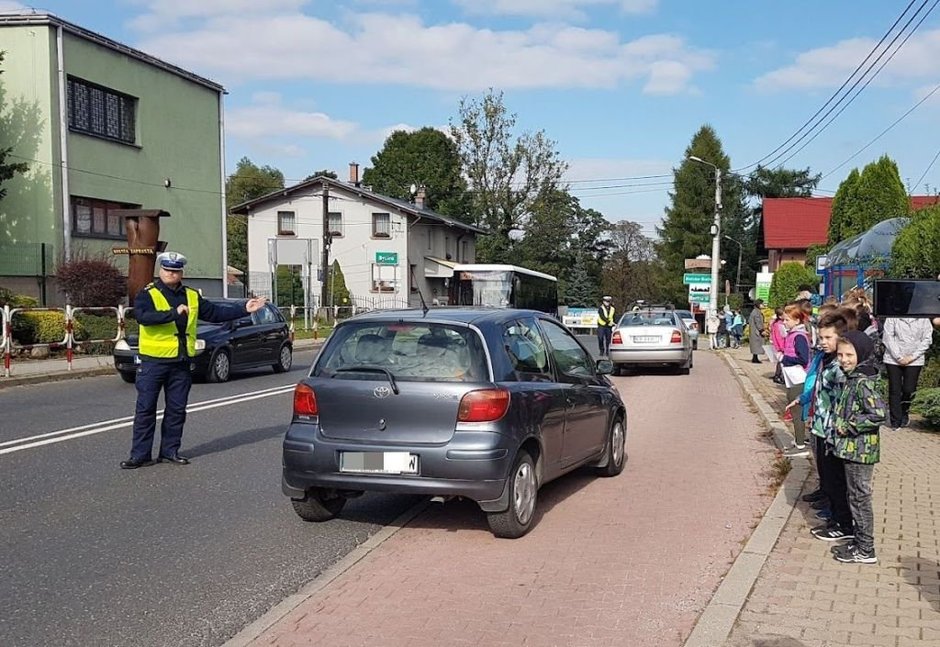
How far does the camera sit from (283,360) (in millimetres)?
19438

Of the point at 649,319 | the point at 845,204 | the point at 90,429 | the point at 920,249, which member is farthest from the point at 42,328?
the point at 845,204

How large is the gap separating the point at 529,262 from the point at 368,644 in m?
70.5

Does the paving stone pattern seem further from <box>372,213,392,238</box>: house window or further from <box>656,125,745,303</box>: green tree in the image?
<box>656,125,745,303</box>: green tree

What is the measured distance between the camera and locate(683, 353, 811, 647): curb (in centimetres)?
456

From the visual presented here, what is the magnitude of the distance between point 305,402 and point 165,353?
2697mm

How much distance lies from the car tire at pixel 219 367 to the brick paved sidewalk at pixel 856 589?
38.7 ft

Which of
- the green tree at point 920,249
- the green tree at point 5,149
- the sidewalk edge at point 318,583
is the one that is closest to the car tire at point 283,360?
the green tree at point 5,149

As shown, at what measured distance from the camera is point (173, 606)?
4.98 m

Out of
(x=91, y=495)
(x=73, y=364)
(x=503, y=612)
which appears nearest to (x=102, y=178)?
(x=73, y=364)

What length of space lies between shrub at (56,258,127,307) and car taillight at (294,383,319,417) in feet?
62.7

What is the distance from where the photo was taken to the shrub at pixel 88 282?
77.7 feet

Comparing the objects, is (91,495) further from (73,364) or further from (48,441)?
(73,364)

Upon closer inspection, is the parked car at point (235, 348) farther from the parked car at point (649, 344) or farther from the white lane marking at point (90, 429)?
the parked car at point (649, 344)

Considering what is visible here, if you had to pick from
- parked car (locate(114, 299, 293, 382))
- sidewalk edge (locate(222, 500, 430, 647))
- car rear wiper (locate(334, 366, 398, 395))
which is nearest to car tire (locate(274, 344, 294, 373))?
parked car (locate(114, 299, 293, 382))
